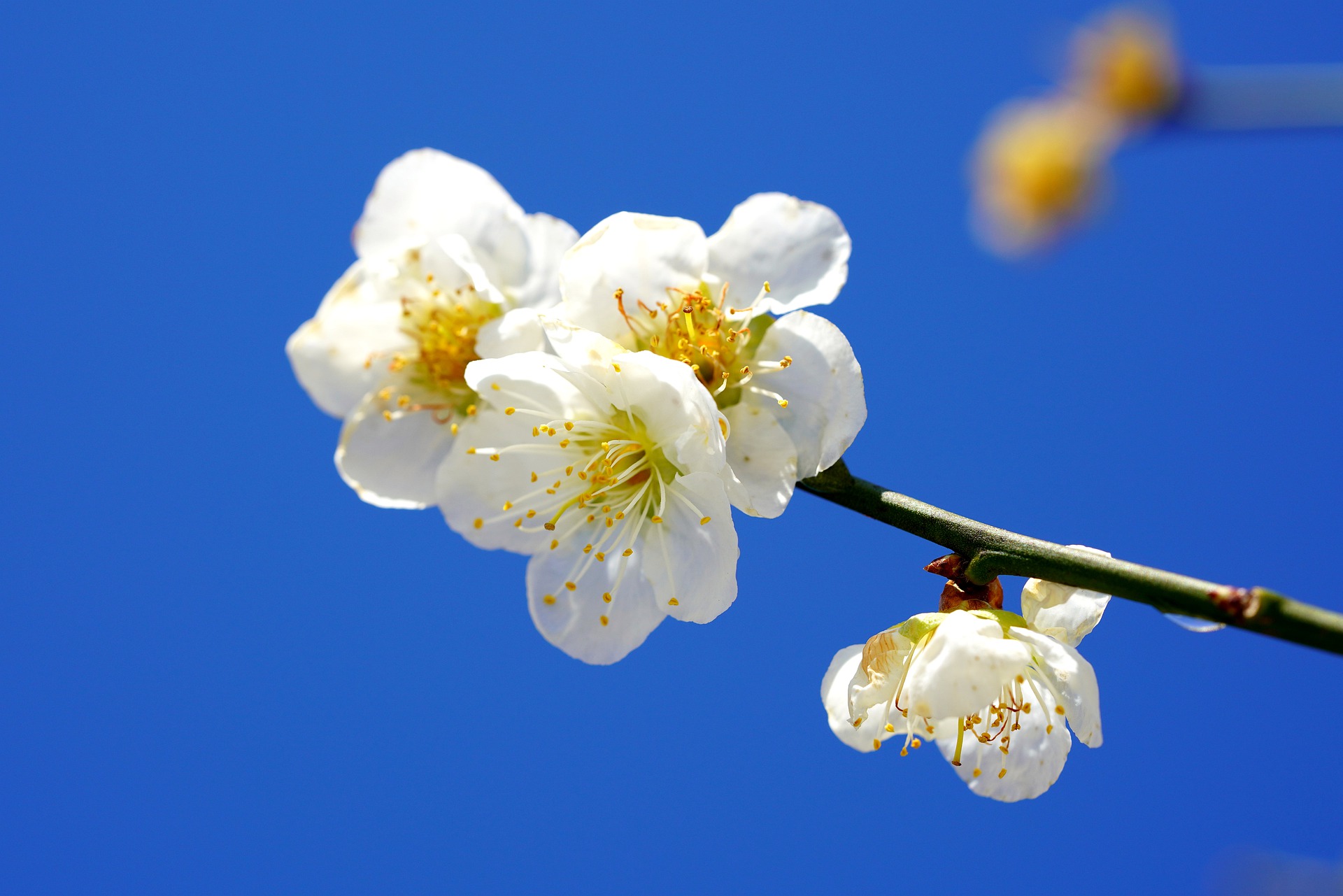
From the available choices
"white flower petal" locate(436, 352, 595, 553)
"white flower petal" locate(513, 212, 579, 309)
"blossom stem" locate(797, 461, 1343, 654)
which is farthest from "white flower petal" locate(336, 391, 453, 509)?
"blossom stem" locate(797, 461, 1343, 654)

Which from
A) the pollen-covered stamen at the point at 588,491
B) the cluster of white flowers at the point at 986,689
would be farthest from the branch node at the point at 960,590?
the pollen-covered stamen at the point at 588,491

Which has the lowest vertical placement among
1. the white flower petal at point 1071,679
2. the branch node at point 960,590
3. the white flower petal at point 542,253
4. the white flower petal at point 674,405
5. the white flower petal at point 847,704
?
the white flower petal at point 847,704

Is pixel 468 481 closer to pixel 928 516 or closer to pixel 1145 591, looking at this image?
pixel 928 516

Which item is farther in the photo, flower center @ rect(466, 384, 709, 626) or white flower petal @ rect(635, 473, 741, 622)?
flower center @ rect(466, 384, 709, 626)

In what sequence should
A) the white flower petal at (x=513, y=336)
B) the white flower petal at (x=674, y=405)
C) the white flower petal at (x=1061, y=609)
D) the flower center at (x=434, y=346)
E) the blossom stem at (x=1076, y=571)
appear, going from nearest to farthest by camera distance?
the blossom stem at (x=1076, y=571), the white flower petal at (x=674, y=405), the white flower petal at (x=1061, y=609), the white flower petal at (x=513, y=336), the flower center at (x=434, y=346)

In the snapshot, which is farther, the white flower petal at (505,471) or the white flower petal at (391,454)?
the white flower petal at (391,454)

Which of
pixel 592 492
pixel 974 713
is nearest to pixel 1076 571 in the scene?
pixel 974 713

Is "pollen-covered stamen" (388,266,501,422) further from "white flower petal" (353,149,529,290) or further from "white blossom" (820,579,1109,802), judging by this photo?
"white blossom" (820,579,1109,802)

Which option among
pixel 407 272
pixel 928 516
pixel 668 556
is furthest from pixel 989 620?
pixel 407 272

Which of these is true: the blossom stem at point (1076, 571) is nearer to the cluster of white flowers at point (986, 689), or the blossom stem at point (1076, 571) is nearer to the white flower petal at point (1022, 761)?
the cluster of white flowers at point (986, 689)
